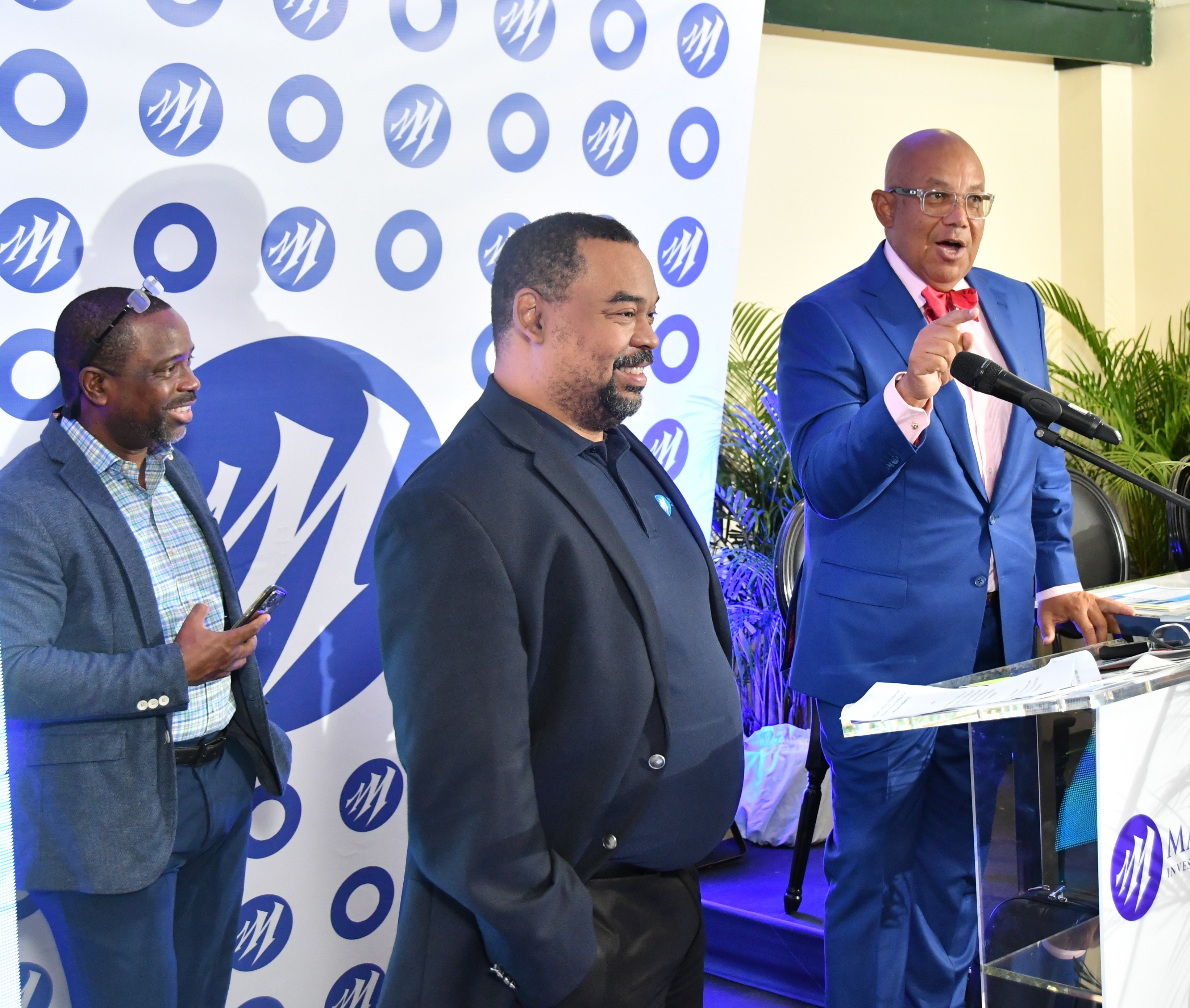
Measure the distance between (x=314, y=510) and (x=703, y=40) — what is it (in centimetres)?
160

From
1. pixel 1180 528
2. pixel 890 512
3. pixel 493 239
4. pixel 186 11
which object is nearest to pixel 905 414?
pixel 890 512

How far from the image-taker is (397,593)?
Answer: 1709 millimetres

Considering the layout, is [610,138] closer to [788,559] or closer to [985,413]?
[985,413]

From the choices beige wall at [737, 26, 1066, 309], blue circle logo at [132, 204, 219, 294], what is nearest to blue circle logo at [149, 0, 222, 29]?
blue circle logo at [132, 204, 219, 294]

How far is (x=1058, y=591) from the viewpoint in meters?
2.60

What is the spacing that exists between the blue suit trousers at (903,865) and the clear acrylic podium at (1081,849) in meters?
0.70

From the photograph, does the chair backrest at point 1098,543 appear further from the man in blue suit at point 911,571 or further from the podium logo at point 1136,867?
the podium logo at point 1136,867

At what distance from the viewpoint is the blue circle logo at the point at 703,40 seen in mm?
3045

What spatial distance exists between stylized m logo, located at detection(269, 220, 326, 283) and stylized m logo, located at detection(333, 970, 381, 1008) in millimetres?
1541

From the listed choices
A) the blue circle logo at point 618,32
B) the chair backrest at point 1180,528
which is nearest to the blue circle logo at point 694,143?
the blue circle logo at point 618,32

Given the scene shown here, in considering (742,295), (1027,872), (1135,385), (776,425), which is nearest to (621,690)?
(1027,872)

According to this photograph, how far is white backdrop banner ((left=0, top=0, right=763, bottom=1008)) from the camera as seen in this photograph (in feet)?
7.06

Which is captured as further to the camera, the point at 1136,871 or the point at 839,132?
the point at 839,132

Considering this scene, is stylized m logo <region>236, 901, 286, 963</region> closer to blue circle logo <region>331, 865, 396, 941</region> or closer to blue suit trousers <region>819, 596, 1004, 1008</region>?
blue circle logo <region>331, 865, 396, 941</region>
